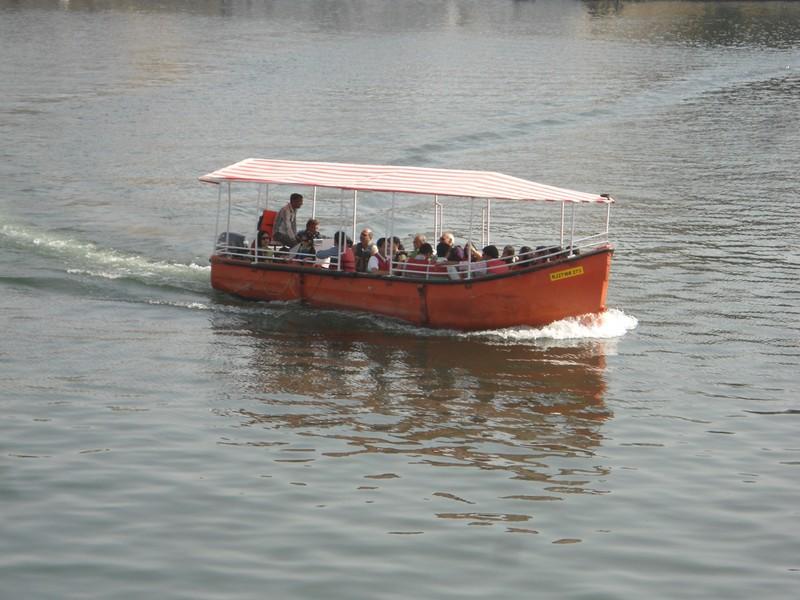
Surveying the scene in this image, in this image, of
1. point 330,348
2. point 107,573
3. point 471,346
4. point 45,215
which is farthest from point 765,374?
point 45,215

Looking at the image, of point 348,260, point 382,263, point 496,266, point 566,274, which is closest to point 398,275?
point 382,263

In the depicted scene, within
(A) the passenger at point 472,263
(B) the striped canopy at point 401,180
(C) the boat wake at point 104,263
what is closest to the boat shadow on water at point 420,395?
(A) the passenger at point 472,263

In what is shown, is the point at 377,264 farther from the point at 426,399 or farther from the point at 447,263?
the point at 426,399

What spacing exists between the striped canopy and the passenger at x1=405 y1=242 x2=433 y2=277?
52.7 inches

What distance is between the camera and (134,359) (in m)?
26.4

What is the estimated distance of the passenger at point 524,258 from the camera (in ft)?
91.8

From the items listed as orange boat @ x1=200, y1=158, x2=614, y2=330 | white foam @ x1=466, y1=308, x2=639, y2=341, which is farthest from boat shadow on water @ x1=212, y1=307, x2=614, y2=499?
orange boat @ x1=200, y1=158, x2=614, y2=330

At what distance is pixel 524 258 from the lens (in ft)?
94.3

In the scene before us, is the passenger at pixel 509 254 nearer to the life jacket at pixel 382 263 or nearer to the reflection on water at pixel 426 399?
the reflection on water at pixel 426 399

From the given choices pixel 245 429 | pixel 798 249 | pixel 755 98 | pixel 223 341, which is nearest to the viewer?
pixel 245 429

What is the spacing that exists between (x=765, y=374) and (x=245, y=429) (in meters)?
10.6

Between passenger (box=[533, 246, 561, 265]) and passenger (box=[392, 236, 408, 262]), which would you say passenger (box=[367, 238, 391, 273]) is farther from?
passenger (box=[533, 246, 561, 265])

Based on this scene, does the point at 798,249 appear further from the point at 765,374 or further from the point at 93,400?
the point at 93,400

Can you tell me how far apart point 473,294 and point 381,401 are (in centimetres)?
482
